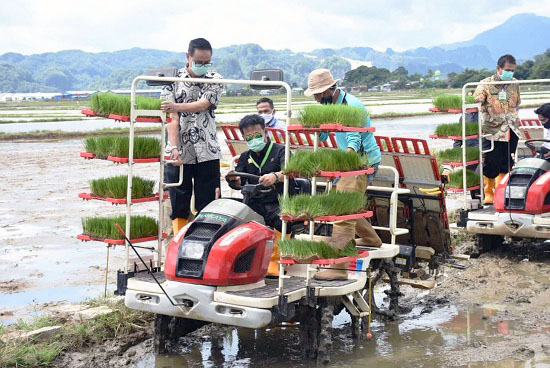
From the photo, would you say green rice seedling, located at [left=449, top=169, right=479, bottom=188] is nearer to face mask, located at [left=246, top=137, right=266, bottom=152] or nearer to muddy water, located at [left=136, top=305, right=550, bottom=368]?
muddy water, located at [left=136, top=305, right=550, bottom=368]

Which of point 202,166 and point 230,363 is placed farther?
point 202,166

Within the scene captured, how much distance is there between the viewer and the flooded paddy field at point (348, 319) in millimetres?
6805

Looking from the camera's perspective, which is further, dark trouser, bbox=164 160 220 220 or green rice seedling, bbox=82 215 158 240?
dark trouser, bbox=164 160 220 220

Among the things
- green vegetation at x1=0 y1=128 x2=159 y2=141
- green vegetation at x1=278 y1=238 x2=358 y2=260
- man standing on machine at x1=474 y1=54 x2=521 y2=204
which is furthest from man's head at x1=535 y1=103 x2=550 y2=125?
green vegetation at x1=0 y1=128 x2=159 y2=141

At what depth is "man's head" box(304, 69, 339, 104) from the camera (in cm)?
721

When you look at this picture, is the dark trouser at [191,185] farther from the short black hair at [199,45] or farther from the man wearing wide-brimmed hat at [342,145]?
the man wearing wide-brimmed hat at [342,145]

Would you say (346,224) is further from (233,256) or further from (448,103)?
(448,103)

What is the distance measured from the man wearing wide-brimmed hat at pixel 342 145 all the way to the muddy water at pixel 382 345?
0.72 m

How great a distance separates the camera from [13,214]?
14500 mm

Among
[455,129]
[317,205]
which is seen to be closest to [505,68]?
[455,129]

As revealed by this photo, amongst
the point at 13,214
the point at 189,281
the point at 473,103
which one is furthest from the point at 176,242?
the point at 13,214

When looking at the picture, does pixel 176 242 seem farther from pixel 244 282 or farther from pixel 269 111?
pixel 269 111

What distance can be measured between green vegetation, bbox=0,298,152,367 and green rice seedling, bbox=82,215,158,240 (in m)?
0.79

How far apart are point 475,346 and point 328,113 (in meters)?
2.50
